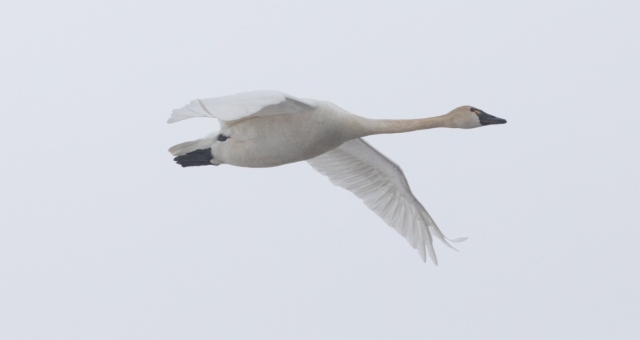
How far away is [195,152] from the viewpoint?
34.2 feet

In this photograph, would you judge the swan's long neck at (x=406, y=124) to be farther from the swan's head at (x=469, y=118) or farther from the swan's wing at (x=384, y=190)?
the swan's wing at (x=384, y=190)

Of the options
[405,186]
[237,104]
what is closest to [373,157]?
[405,186]

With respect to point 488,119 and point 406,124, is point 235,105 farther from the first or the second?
point 488,119

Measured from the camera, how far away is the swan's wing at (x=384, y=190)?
38.6 ft

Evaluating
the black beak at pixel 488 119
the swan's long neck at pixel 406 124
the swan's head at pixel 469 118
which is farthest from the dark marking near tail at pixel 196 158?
the black beak at pixel 488 119

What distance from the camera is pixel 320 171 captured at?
11859 millimetres

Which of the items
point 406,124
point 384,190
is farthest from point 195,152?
point 384,190

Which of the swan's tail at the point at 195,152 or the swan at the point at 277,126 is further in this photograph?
the swan's tail at the point at 195,152

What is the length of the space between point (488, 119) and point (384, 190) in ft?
7.94

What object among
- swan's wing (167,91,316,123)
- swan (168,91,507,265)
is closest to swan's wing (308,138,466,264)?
swan (168,91,507,265)

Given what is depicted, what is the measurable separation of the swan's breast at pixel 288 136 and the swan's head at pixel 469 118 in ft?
3.43

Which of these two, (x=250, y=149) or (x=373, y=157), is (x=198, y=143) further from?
(x=373, y=157)

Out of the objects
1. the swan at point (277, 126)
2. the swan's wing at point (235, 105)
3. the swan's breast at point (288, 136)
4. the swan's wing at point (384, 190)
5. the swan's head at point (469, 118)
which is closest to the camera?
the swan's wing at point (235, 105)

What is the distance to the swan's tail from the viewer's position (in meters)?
10.3
